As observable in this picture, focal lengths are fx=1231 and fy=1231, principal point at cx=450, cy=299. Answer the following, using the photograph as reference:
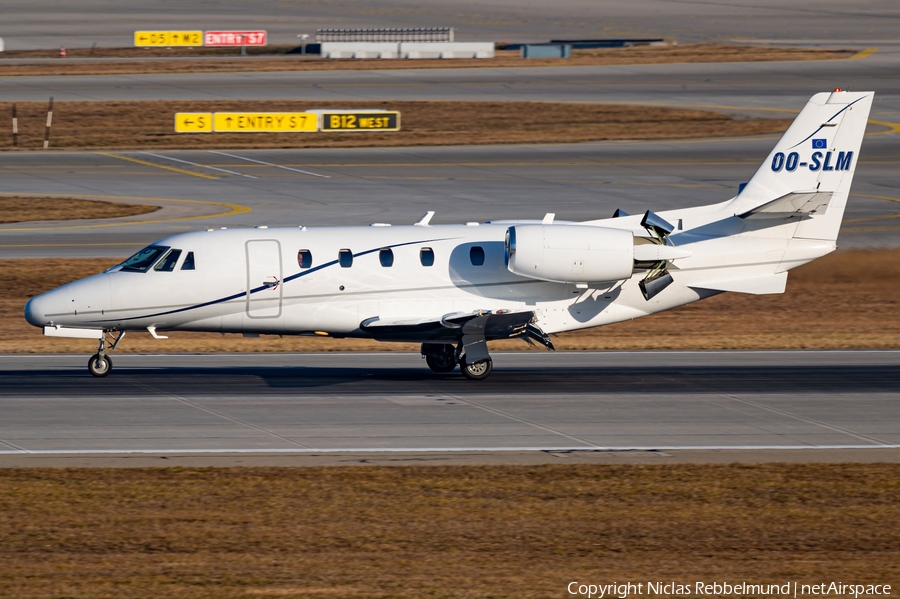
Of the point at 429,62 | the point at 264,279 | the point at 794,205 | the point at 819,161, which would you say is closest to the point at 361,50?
the point at 429,62

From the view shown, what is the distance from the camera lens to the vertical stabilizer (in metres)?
27.6

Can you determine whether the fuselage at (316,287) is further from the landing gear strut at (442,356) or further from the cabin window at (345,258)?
the landing gear strut at (442,356)

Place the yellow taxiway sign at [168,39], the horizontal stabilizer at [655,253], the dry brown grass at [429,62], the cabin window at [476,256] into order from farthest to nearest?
the yellow taxiway sign at [168,39], the dry brown grass at [429,62], the cabin window at [476,256], the horizontal stabilizer at [655,253]

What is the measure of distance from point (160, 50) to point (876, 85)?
65804mm

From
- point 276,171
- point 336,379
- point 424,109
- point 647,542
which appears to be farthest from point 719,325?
point 424,109

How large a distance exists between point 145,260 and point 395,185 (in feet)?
102

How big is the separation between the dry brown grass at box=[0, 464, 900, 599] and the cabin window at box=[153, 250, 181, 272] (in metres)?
8.28

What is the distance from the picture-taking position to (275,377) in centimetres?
2805

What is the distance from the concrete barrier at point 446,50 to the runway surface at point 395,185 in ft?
129

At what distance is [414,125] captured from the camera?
74.7 m

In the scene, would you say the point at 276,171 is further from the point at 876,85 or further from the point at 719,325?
the point at 876,85

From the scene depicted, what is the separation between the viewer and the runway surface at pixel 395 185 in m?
48.4

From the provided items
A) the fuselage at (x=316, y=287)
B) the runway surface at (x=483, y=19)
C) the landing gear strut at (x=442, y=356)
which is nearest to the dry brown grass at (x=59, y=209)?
the fuselage at (x=316, y=287)

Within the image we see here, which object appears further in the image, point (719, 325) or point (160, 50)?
point (160, 50)
